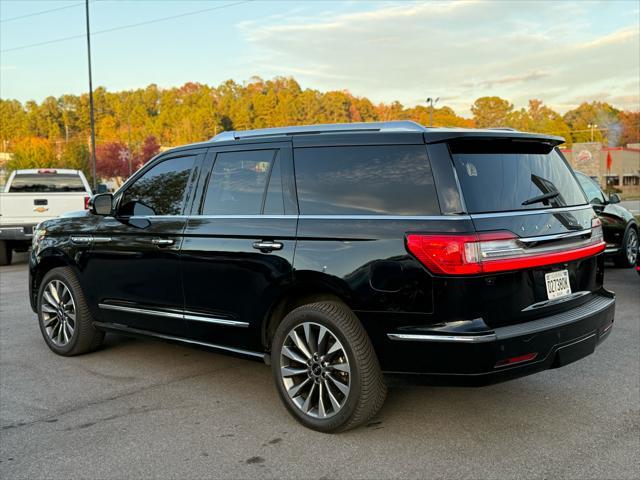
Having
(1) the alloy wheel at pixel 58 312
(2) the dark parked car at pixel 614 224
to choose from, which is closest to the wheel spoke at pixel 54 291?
(1) the alloy wheel at pixel 58 312

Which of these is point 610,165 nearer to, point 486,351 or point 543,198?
point 543,198

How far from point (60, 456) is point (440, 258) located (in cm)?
243

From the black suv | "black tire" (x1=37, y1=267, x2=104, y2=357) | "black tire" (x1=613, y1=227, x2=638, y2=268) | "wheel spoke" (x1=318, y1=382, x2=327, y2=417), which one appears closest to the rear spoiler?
the black suv

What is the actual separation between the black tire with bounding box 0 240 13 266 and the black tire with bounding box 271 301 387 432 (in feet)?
37.5

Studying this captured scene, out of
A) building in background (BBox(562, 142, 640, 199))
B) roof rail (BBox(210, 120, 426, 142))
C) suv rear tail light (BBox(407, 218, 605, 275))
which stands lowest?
building in background (BBox(562, 142, 640, 199))

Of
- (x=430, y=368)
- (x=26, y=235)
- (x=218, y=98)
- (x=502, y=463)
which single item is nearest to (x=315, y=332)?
(x=430, y=368)

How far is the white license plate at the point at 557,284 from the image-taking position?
384cm

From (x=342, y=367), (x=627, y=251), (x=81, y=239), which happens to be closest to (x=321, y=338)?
(x=342, y=367)

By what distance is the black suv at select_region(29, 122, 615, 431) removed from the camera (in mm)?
3584

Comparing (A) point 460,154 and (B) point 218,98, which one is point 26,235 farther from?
(B) point 218,98

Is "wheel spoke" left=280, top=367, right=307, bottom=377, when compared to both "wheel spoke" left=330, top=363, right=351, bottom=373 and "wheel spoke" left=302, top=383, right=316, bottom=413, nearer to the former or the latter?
"wheel spoke" left=302, top=383, right=316, bottom=413

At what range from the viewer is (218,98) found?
538 ft

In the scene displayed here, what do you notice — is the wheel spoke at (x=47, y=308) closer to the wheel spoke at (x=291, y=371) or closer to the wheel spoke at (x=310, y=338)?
the wheel spoke at (x=291, y=371)

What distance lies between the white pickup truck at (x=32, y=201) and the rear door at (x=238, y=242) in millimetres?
9545
